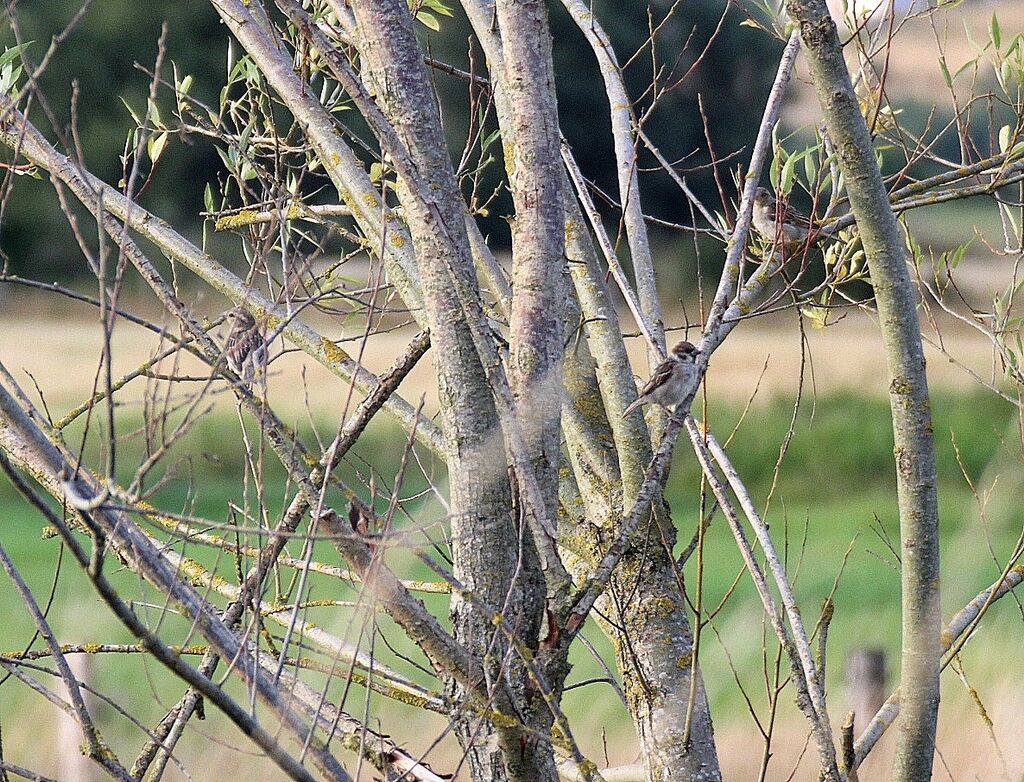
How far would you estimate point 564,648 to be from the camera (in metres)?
1.39

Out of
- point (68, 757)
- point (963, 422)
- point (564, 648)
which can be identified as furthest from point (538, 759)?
point (963, 422)

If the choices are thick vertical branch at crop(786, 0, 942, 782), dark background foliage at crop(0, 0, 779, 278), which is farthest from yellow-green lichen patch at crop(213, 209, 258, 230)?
dark background foliage at crop(0, 0, 779, 278)

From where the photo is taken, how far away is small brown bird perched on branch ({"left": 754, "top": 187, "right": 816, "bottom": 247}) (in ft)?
6.29

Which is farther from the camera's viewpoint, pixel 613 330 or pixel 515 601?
pixel 613 330

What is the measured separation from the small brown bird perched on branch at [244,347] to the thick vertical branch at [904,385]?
2.68 ft

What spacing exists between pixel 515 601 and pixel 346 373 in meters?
0.69

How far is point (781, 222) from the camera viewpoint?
1843 millimetres

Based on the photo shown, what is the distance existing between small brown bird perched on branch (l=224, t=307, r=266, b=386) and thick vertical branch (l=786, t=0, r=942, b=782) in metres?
0.82

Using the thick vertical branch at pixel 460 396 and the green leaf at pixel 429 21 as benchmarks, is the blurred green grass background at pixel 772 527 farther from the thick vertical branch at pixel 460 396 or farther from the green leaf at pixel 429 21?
the thick vertical branch at pixel 460 396

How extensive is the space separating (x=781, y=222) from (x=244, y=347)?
945 millimetres

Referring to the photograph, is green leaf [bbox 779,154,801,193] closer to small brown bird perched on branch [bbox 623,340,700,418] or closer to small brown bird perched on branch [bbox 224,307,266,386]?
small brown bird perched on branch [bbox 623,340,700,418]

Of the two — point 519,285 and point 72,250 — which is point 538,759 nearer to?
point 519,285

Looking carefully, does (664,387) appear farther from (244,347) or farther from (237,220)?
(237,220)

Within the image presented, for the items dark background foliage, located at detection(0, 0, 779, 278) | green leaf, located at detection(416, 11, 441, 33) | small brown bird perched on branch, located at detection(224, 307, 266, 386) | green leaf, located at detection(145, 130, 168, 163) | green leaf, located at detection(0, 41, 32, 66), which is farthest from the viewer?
dark background foliage, located at detection(0, 0, 779, 278)
